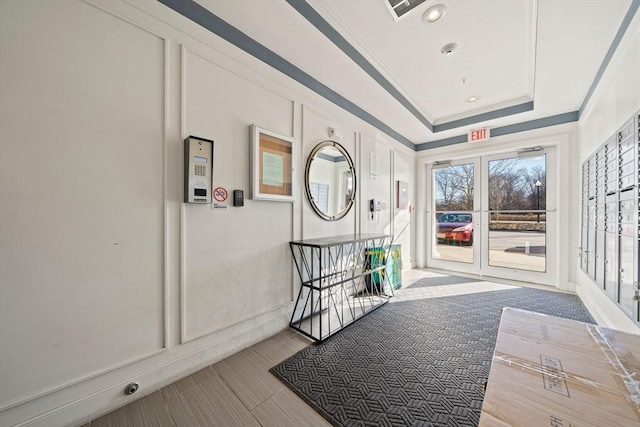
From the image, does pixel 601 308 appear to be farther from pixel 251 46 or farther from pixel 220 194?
pixel 251 46

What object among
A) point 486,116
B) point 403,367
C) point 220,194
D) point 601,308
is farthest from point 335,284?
point 486,116

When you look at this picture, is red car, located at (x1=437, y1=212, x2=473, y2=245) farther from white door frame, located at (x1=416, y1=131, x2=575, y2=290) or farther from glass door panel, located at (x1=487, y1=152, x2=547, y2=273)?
glass door panel, located at (x1=487, y1=152, x2=547, y2=273)

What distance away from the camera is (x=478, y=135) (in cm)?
429

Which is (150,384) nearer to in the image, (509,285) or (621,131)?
(621,131)

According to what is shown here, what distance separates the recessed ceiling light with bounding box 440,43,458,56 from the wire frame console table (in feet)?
7.09

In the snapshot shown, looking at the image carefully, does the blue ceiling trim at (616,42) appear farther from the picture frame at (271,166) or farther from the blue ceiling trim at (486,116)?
the picture frame at (271,166)

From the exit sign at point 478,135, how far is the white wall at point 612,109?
1.13 metres

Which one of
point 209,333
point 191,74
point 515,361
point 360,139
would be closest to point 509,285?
point 360,139

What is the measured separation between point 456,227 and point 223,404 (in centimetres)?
478

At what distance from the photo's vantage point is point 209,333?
1.95m

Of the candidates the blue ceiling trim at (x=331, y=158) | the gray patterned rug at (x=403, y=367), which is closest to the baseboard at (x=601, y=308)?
the gray patterned rug at (x=403, y=367)

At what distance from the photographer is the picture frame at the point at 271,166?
2.21 metres

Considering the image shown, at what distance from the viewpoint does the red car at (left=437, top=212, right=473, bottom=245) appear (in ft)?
15.4

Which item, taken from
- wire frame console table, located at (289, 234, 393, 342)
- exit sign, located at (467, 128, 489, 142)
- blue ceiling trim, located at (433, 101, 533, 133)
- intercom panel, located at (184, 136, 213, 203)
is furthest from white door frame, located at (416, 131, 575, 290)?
intercom panel, located at (184, 136, 213, 203)
